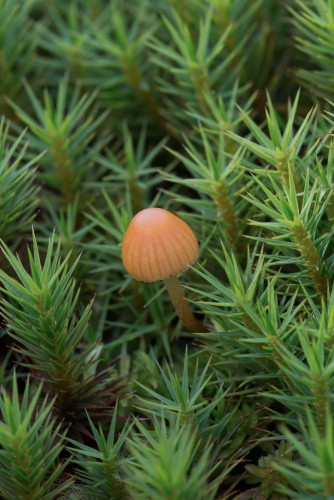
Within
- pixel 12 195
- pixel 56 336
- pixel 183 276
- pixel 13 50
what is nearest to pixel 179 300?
pixel 183 276

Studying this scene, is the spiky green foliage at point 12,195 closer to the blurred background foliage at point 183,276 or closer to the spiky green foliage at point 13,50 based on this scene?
the blurred background foliage at point 183,276

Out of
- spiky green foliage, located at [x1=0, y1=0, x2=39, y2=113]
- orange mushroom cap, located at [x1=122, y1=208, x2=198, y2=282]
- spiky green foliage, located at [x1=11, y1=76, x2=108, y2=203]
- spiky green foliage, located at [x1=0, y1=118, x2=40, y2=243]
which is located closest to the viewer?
orange mushroom cap, located at [x1=122, y1=208, x2=198, y2=282]

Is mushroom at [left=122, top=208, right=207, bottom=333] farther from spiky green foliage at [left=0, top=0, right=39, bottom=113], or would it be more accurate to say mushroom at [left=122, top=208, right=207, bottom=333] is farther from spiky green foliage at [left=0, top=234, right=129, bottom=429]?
spiky green foliage at [left=0, top=0, right=39, bottom=113]

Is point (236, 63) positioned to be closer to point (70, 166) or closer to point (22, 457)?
point (70, 166)

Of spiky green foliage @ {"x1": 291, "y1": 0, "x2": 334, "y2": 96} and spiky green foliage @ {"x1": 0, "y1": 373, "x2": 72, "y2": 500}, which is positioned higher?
spiky green foliage @ {"x1": 291, "y1": 0, "x2": 334, "y2": 96}

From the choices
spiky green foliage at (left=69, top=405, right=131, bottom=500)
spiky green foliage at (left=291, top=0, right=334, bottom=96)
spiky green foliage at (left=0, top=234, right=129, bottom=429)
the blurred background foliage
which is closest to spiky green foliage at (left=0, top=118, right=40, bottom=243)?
the blurred background foliage

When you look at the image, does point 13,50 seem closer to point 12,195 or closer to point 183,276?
point 12,195

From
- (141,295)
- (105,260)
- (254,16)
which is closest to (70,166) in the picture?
(105,260)

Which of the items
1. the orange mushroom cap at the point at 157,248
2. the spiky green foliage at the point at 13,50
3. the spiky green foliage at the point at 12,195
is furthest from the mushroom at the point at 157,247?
the spiky green foliage at the point at 13,50
